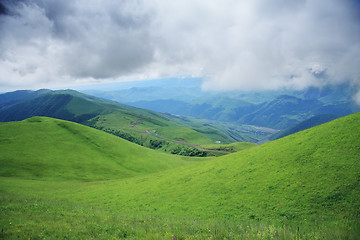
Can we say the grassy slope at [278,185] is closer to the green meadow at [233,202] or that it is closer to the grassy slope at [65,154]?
the green meadow at [233,202]

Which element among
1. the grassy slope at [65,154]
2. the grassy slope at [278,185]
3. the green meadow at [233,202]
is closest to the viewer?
the green meadow at [233,202]

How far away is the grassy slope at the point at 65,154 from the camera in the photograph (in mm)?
52250

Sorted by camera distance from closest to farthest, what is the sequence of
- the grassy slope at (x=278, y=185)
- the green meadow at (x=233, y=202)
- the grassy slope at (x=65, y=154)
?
the green meadow at (x=233, y=202) < the grassy slope at (x=278, y=185) < the grassy slope at (x=65, y=154)

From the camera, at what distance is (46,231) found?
33.1ft

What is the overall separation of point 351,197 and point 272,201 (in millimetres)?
6493

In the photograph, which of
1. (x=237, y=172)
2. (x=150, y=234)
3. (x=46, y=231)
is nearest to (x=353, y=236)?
(x=150, y=234)

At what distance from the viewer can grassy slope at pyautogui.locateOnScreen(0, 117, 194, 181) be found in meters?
52.2

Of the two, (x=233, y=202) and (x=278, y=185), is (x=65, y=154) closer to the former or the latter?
(x=233, y=202)

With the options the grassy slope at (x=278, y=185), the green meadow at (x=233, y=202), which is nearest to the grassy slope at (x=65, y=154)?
the green meadow at (x=233, y=202)

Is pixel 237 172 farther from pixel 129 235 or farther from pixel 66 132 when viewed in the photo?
pixel 66 132

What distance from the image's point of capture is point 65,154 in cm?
6347

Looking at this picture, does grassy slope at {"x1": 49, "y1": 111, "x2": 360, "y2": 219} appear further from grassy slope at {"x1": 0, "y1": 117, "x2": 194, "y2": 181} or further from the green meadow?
grassy slope at {"x1": 0, "y1": 117, "x2": 194, "y2": 181}

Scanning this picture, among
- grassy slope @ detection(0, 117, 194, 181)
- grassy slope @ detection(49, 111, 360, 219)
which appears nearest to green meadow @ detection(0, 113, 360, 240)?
grassy slope @ detection(49, 111, 360, 219)

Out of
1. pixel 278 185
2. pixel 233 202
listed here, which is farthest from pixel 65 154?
pixel 278 185
